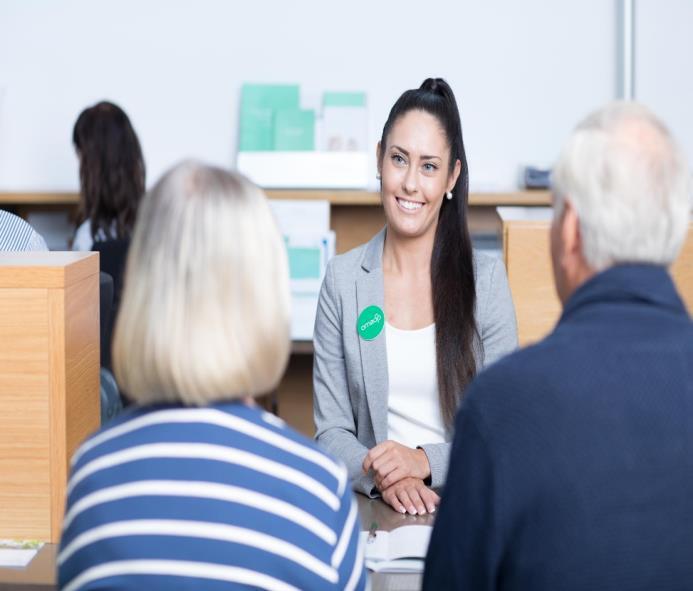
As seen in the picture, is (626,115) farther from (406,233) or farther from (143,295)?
(406,233)

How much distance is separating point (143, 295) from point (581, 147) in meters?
0.49

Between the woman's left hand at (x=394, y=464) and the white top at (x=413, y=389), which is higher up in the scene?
the white top at (x=413, y=389)

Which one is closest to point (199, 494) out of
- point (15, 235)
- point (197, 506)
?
point (197, 506)

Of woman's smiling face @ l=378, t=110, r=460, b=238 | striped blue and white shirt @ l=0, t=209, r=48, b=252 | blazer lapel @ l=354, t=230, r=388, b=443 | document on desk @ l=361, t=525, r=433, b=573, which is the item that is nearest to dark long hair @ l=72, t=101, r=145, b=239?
striped blue and white shirt @ l=0, t=209, r=48, b=252

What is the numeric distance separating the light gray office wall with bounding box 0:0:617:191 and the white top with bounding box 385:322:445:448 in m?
2.47

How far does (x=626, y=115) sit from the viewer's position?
3.82 feet

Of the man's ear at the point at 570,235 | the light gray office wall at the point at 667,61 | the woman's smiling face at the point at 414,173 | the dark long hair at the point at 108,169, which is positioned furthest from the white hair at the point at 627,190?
the light gray office wall at the point at 667,61

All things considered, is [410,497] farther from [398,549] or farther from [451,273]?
[451,273]

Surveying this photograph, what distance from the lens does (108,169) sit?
4.12 metres

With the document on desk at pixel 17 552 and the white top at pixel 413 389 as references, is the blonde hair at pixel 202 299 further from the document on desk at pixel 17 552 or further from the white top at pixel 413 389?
the white top at pixel 413 389

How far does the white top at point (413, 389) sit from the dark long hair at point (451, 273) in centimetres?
3

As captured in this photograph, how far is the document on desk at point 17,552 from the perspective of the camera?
172 cm

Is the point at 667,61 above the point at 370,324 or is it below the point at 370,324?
above

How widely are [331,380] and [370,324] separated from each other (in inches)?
5.9
